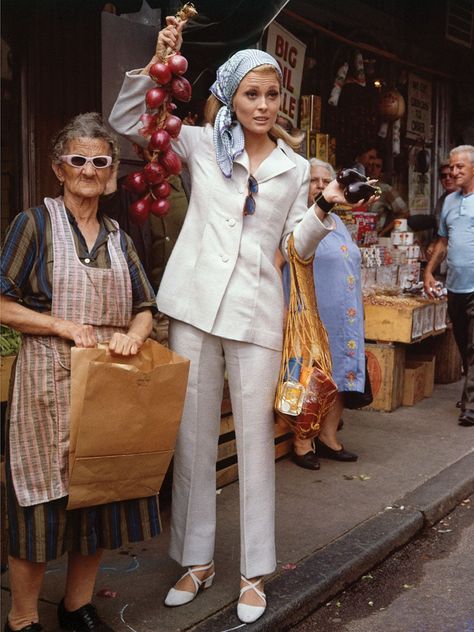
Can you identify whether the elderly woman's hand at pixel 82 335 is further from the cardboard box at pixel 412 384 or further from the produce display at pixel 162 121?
the cardboard box at pixel 412 384

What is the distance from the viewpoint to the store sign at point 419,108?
10234 millimetres

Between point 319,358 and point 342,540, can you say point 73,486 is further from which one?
point 342,540

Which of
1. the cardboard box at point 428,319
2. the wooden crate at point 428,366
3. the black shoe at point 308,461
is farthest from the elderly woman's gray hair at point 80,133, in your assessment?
the wooden crate at point 428,366

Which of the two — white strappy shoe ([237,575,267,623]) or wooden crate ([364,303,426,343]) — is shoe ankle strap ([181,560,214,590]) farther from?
wooden crate ([364,303,426,343])

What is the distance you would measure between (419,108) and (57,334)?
27.4ft

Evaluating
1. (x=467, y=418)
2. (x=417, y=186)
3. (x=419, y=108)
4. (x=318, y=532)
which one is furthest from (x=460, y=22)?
(x=318, y=532)

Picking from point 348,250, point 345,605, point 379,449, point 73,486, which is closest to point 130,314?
point 73,486

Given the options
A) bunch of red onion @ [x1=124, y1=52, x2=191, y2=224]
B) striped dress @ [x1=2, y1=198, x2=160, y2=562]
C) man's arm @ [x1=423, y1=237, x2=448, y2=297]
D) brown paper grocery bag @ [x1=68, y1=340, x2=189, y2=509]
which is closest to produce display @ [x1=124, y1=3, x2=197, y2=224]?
bunch of red onion @ [x1=124, y1=52, x2=191, y2=224]

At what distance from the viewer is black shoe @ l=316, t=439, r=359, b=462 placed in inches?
236

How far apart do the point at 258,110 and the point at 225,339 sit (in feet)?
3.09

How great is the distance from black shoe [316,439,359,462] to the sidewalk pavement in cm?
5

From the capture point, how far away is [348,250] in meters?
5.87

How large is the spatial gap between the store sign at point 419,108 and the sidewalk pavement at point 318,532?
459 cm

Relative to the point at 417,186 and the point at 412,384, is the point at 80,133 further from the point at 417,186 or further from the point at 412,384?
the point at 417,186
